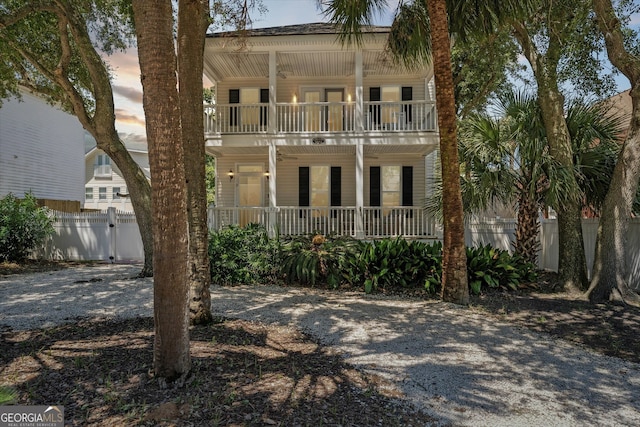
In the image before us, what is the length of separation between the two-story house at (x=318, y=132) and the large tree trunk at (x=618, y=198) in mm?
5565

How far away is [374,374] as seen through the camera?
4.04 meters

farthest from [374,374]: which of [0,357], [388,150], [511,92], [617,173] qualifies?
[388,150]

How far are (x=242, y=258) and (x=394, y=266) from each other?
134 inches

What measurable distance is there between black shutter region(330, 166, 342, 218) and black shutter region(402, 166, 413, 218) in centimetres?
234

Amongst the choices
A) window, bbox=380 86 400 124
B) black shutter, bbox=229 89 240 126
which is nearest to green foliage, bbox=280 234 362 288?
window, bbox=380 86 400 124

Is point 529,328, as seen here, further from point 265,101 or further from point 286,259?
point 265,101

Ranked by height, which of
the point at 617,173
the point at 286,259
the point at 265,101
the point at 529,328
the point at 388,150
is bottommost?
the point at 529,328

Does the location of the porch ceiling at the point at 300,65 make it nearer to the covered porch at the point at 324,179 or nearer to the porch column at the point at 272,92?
the porch column at the point at 272,92

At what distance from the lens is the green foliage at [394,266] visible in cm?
863

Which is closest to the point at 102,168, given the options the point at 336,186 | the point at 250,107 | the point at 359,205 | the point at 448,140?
the point at 250,107

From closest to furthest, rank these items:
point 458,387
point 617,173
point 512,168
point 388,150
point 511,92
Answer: point 458,387, point 617,173, point 512,168, point 511,92, point 388,150

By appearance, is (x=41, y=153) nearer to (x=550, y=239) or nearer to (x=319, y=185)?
(x=319, y=185)

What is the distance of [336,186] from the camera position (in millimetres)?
15336

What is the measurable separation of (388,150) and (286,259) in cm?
667
